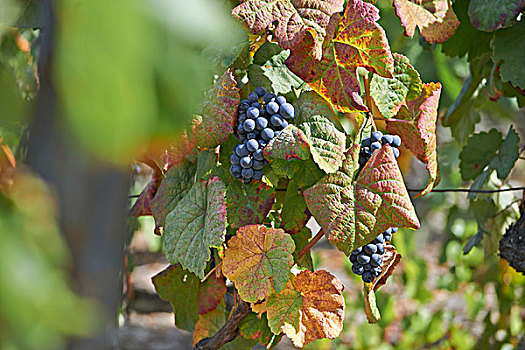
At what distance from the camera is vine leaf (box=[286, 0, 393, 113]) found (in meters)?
0.94

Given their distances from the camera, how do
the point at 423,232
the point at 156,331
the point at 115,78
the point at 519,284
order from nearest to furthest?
the point at 115,78 → the point at 519,284 → the point at 156,331 → the point at 423,232

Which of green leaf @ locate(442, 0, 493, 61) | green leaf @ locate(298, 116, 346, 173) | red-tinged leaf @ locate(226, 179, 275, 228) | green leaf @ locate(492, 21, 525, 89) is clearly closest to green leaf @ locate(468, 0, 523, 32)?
green leaf @ locate(492, 21, 525, 89)

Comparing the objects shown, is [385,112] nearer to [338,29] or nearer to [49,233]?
[338,29]

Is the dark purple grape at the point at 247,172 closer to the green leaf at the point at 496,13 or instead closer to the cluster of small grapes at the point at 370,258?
the cluster of small grapes at the point at 370,258

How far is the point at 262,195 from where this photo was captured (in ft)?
3.29

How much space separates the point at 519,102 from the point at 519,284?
4.56 feet

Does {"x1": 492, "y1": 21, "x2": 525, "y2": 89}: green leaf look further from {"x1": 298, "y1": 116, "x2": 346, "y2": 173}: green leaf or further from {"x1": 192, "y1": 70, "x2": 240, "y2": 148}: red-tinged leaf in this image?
{"x1": 192, "y1": 70, "x2": 240, "y2": 148}: red-tinged leaf

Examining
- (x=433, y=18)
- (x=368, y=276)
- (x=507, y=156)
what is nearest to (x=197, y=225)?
(x=368, y=276)

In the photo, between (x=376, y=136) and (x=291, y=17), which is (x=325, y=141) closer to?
(x=376, y=136)

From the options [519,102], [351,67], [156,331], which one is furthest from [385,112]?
[156,331]

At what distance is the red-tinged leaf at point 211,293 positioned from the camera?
3.84 ft

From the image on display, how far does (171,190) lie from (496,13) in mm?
744

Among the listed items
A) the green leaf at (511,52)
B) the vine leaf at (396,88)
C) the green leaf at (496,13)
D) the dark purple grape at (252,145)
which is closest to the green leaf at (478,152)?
the green leaf at (511,52)

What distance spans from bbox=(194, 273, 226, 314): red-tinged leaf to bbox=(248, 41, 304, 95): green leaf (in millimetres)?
391
